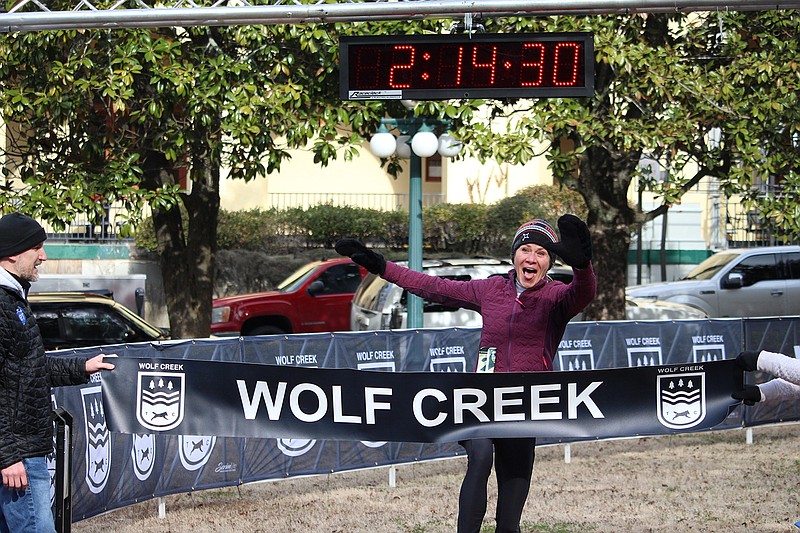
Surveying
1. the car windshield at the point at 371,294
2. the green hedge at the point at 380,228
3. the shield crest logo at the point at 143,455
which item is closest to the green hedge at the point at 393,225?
the green hedge at the point at 380,228

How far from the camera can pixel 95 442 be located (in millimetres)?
7734

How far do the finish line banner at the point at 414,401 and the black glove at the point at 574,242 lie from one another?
95 centimetres

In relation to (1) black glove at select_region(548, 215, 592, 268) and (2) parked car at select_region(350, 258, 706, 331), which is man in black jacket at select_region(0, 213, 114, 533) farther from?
(2) parked car at select_region(350, 258, 706, 331)

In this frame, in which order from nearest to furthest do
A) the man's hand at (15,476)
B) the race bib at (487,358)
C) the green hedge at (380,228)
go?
the man's hand at (15,476), the race bib at (487,358), the green hedge at (380,228)

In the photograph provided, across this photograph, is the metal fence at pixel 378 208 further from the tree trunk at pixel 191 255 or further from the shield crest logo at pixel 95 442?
the shield crest logo at pixel 95 442

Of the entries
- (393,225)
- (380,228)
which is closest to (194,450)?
(380,228)

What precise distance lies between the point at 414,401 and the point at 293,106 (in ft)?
25.3

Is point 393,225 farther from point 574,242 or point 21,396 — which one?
point 21,396

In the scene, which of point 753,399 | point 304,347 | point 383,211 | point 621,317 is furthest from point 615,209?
point 383,211

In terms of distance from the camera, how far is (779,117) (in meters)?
13.6

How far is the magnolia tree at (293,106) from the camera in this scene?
42.6 feet

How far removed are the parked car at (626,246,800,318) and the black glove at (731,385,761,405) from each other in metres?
15.7

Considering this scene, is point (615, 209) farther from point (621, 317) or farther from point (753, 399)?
point (753, 399)

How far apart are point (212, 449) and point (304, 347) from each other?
1147 millimetres
